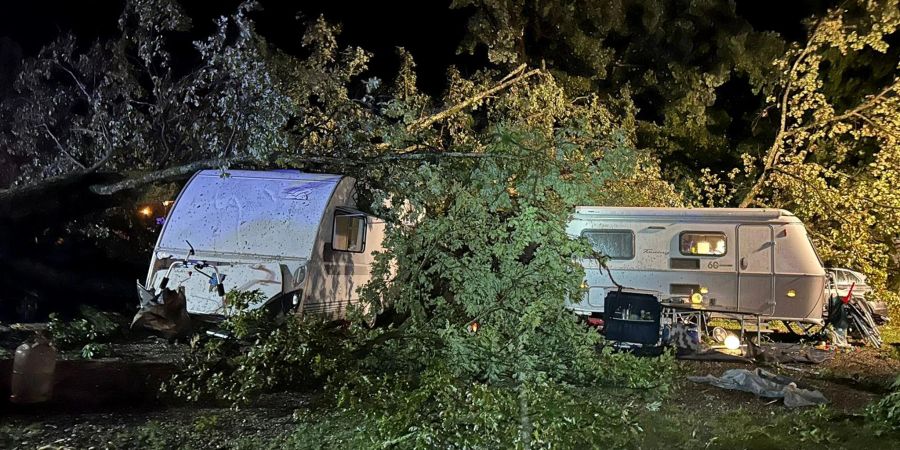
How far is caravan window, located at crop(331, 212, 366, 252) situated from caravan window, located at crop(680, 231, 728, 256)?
15.5 feet

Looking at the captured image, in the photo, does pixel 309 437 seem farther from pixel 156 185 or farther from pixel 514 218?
pixel 156 185

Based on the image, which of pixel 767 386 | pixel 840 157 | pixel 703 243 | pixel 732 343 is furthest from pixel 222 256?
pixel 840 157

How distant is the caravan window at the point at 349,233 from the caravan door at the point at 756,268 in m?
5.39

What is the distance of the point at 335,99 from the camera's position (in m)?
9.17

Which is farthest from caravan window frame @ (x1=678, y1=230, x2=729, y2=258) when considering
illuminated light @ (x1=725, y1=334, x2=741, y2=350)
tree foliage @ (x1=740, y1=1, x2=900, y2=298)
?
tree foliage @ (x1=740, y1=1, x2=900, y2=298)

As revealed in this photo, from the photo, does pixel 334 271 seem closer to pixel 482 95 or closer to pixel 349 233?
pixel 349 233

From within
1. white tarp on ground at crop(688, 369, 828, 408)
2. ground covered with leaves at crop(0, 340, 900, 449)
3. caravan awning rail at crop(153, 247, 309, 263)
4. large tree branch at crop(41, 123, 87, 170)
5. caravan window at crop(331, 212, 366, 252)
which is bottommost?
ground covered with leaves at crop(0, 340, 900, 449)

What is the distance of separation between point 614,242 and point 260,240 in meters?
5.40

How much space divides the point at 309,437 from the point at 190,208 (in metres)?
5.17

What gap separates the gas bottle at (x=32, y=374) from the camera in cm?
543

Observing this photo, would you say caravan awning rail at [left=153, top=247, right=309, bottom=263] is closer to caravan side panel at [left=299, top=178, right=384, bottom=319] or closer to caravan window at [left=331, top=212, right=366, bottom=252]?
caravan side panel at [left=299, top=178, right=384, bottom=319]

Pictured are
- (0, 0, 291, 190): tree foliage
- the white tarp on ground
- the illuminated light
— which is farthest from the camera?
the illuminated light

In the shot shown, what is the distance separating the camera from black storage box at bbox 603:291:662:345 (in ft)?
28.6

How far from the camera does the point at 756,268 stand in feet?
35.1
